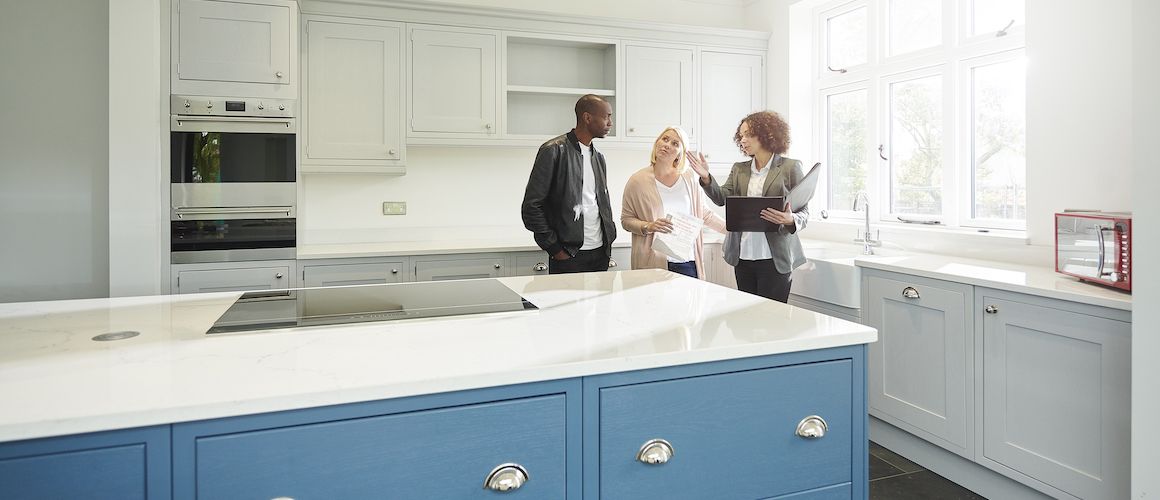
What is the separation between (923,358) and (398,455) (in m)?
2.44

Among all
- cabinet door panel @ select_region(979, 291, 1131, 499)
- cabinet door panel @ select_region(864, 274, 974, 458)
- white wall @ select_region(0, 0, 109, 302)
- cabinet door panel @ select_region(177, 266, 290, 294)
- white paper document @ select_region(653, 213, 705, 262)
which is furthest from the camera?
cabinet door panel @ select_region(177, 266, 290, 294)

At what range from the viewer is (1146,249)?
185 cm

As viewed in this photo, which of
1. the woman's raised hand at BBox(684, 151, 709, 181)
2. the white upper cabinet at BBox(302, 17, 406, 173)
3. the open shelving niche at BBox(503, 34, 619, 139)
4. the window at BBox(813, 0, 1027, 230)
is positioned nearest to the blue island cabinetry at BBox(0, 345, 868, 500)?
the woman's raised hand at BBox(684, 151, 709, 181)

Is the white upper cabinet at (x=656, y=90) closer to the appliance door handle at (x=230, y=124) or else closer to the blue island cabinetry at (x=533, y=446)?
the appliance door handle at (x=230, y=124)

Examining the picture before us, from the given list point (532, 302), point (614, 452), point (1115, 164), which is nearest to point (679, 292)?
point (532, 302)

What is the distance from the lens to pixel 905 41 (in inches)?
156

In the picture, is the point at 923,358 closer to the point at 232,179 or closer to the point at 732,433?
the point at 732,433

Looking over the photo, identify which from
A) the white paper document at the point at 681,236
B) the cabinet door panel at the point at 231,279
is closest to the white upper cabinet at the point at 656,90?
the white paper document at the point at 681,236

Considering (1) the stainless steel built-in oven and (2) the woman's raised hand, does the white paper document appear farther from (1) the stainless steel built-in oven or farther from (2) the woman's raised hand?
(1) the stainless steel built-in oven

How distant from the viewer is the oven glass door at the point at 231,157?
11.0ft

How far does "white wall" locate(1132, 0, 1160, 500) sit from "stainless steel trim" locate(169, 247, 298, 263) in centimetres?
341

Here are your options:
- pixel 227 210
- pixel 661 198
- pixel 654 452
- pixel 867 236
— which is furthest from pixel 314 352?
pixel 867 236

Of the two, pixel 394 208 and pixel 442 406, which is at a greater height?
pixel 394 208

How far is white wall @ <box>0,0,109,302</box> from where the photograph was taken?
3.30 meters
